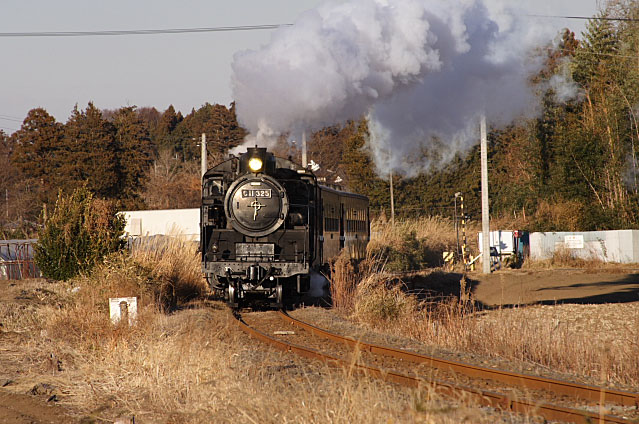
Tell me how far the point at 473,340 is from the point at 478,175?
127ft

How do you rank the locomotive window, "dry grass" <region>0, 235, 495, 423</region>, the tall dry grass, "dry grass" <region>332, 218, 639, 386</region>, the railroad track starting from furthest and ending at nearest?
the tall dry grass
the locomotive window
"dry grass" <region>332, 218, 639, 386</region>
the railroad track
"dry grass" <region>0, 235, 495, 423</region>

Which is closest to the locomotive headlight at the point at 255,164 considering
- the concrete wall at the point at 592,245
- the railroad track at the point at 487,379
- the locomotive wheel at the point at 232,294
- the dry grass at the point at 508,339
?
the locomotive wheel at the point at 232,294

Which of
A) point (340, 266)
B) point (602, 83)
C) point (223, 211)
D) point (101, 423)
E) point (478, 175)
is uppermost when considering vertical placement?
point (602, 83)

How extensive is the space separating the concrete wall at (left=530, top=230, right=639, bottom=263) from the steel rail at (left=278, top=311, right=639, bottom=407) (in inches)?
1070

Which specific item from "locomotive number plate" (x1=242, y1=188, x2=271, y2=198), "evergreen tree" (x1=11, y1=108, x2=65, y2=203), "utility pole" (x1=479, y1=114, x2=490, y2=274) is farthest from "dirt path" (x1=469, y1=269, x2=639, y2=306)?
"evergreen tree" (x1=11, y1=108, x2=65, y2=203)

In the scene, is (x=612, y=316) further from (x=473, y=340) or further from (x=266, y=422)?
(x=266, y=422)

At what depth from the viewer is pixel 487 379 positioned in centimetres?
855

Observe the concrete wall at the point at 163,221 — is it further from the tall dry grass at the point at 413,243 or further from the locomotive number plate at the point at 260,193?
the locomotive number plate at the point at 260,193

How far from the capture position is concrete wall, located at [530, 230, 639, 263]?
3434cm

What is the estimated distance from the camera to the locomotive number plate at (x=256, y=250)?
1522 centimetres

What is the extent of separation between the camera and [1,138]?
94.8m

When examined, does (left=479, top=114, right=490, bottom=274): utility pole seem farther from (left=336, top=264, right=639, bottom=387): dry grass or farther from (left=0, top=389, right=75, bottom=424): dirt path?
(left=0, top=389, right=75, bottom=424): dirt path

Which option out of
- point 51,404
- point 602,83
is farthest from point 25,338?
point 602,83

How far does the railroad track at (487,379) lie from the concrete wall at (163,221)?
2600cm
